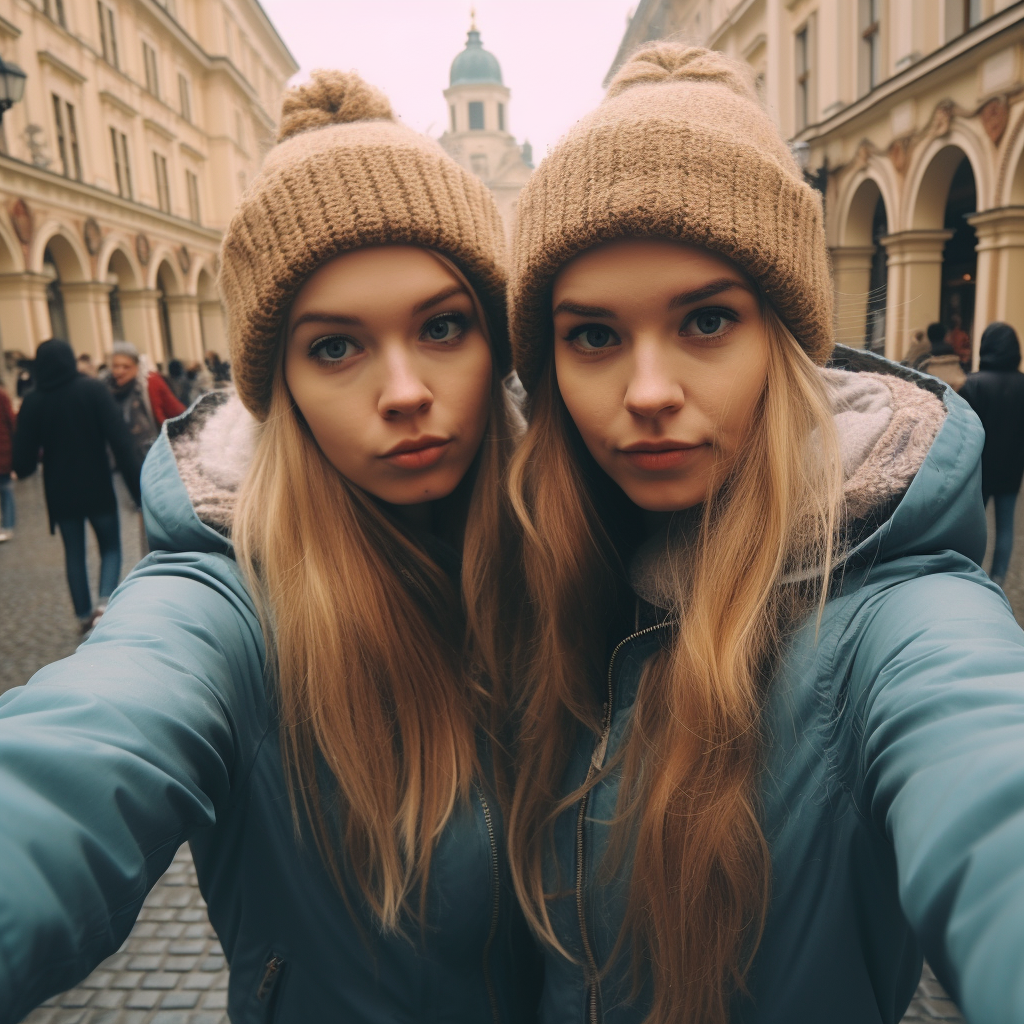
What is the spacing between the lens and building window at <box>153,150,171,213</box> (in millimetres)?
24672

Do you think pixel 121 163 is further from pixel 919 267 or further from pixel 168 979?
pixel 168 979

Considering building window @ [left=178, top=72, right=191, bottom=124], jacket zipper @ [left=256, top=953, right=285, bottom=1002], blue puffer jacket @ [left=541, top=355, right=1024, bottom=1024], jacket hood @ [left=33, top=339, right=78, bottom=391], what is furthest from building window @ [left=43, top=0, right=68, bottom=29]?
blue puffer jacket @ [left=541, top=355, right=1024, bottom=1024]

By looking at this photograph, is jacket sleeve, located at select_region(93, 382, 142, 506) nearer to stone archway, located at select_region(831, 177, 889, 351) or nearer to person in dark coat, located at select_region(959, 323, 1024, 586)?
person in dark coat, located at select_region(959, 323, 1024, 586)

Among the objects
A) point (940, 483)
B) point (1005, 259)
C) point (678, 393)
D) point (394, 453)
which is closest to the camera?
point (940, 483)

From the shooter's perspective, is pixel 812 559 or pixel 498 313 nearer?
pixel 812 559

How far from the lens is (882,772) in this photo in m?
0.91

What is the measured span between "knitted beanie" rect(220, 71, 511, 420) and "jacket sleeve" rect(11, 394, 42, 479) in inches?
173

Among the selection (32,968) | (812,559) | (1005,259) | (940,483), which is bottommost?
(32,968)

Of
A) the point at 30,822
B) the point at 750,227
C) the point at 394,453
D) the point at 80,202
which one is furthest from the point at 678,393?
the point at 80,202

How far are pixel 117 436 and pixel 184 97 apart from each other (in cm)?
2680

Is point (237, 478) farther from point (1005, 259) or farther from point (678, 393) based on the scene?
point (1005, 259)

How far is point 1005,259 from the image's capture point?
32.5 feet

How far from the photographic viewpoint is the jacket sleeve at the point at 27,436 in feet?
17.5

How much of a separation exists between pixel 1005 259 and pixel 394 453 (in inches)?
430
